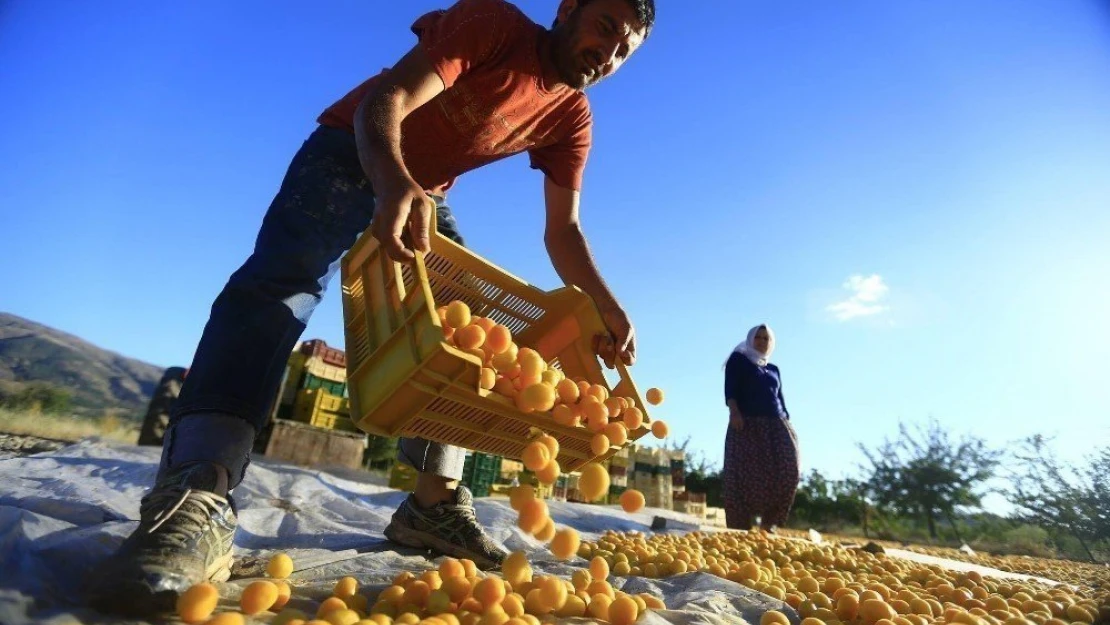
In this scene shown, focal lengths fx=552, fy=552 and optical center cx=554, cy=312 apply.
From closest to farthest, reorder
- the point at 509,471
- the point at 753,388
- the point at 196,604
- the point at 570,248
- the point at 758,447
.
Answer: the point at 196,604, the point at 570,248, the point at 758,447, the point at 753,388, the point at 509,471

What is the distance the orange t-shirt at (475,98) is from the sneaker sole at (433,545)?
1275 millimetres

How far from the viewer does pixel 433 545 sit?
1.99 m

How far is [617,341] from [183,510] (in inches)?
51.1

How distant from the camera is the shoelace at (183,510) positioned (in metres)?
1.19

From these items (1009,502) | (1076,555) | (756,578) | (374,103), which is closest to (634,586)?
(756,578)

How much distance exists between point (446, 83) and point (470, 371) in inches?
36.2

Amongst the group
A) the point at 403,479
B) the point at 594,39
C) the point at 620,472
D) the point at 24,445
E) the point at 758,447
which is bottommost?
the point at 24,445

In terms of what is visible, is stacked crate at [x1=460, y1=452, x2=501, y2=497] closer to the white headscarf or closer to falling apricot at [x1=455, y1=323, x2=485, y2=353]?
the white headscarf

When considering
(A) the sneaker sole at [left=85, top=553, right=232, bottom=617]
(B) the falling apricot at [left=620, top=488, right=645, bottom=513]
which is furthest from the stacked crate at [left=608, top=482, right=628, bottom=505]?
(A) the sneaker sole at [left=85, top=553, right=232, bottom=617]

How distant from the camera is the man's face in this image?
6.16 ft

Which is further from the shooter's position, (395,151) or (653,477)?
(653,477)

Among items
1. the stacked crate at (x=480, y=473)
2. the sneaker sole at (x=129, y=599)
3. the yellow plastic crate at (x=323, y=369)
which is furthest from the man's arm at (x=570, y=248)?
the yellow plastic crate at (x=323, y=369)

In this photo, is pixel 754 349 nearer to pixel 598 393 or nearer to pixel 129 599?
pixel 598 393

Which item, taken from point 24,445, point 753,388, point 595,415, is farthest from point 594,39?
point 24,445
